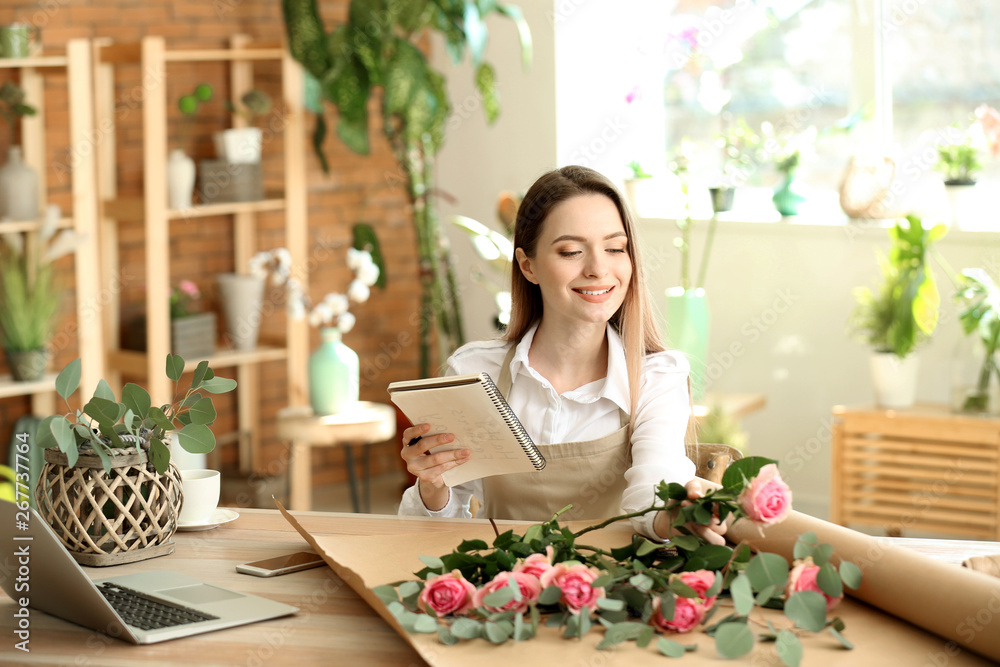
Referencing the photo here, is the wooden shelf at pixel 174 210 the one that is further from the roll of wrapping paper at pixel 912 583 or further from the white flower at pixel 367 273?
the roll of wrapping paper at pixel 912 583

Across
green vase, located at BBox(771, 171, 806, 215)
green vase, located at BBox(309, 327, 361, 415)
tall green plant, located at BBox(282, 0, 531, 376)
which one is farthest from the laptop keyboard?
green vase, located at BBox(771, 171, 806, 215)

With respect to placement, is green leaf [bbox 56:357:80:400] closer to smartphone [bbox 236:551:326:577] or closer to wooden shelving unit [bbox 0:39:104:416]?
smartphone [bbox 236:551:326:577]

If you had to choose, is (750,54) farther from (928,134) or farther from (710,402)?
(710,402)

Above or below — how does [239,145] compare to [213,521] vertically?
above

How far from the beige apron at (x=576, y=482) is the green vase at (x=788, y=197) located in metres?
2.71

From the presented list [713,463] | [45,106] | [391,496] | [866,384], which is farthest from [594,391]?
[391,496]

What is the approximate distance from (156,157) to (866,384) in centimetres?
271

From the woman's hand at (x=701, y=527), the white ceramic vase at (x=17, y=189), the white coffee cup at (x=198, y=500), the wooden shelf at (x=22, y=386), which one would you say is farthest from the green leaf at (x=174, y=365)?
the white ceramic vase at (x=17, y=189)

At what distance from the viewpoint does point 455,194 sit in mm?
5250

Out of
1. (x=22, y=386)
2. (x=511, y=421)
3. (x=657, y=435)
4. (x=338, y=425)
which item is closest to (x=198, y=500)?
(x=511, y=421)

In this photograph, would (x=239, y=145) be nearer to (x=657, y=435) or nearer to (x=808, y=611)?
(x=657, y=435)

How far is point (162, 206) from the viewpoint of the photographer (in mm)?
3980

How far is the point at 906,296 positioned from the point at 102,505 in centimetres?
294

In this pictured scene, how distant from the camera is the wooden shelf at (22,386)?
3.64 metres
